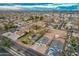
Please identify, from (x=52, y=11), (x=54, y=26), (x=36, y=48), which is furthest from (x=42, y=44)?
(x=52, y=11)

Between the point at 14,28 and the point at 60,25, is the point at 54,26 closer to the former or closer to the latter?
the point at 60,25

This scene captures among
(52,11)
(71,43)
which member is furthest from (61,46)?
(52,11)

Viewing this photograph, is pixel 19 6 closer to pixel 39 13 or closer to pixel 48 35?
pixel 39 13

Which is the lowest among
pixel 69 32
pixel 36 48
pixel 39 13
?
pixel 36 48

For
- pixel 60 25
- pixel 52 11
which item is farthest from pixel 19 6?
pixel 60 25

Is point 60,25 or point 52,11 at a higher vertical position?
point 52,11

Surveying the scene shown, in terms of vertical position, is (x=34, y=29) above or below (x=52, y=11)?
below

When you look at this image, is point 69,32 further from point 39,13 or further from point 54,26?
point 39,13
